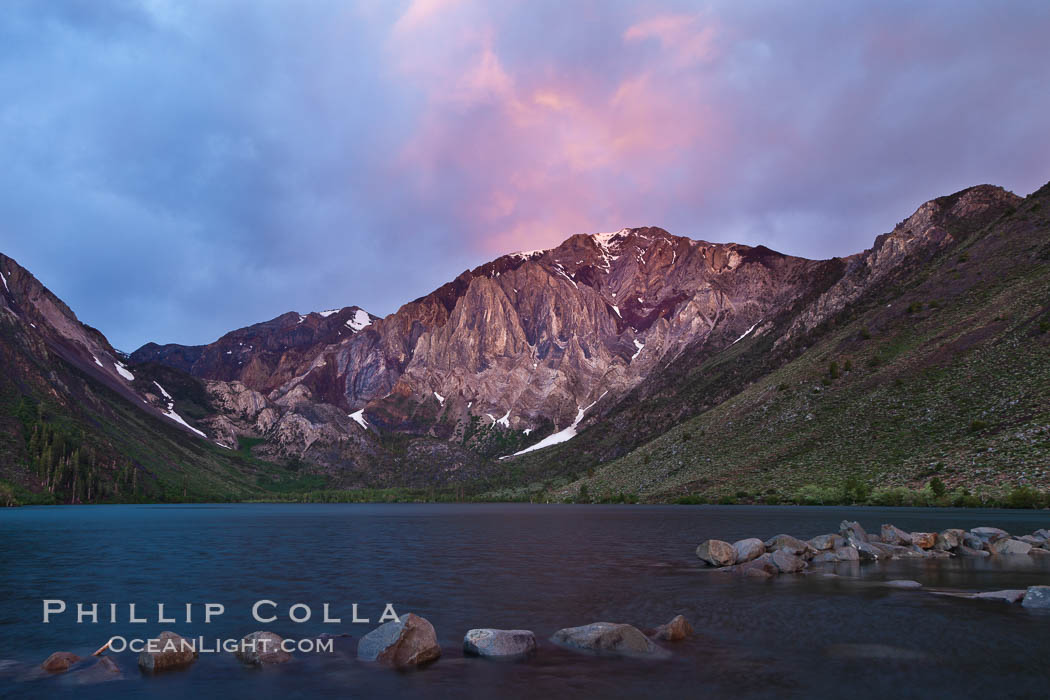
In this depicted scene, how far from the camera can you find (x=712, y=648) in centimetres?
2131

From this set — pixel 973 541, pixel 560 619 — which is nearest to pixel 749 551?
pixel 973 541

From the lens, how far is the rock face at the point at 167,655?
19.6 metres

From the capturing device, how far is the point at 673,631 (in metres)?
22.5

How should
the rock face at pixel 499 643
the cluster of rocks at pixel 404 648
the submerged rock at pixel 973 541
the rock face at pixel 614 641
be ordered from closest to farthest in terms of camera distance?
1. the cluster of rocks at pixel 404 648
2. the rock face at pixel 499 643
3. the rock face at pixel 614 641
4. the submerged rock at pixel 973 541

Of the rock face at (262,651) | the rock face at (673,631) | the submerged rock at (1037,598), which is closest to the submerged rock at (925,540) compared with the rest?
the submerged rock at (1037,598)

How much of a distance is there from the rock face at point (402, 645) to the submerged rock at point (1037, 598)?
24992 mm

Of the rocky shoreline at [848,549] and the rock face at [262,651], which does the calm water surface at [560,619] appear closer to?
the rock face at [262,651]

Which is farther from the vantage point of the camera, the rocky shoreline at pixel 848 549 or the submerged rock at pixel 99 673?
the rocky shoreline at pixel 848 549

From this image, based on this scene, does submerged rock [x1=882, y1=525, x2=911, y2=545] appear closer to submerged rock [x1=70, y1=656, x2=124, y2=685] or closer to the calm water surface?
the calm water surface

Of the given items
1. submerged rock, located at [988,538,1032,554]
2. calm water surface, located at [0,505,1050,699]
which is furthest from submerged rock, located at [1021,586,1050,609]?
submerged rock, located at [988,538,1032,554]

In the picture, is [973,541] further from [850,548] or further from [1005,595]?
[1005,595]

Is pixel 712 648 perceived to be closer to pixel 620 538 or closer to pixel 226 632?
pixel 226 632

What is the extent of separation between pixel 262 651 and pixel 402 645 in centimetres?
461

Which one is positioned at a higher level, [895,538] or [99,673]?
[99,673]
